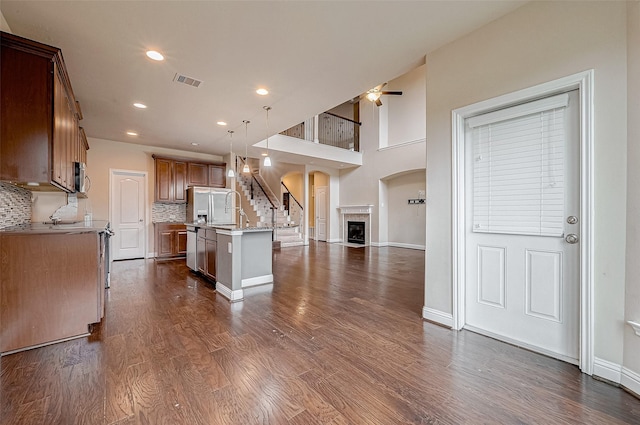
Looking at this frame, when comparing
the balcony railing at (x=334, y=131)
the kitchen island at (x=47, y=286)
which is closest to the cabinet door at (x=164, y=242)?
the kitchen island at (x=47, y=286)

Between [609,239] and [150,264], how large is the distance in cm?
714

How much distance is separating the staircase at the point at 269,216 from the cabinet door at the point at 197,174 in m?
1.38

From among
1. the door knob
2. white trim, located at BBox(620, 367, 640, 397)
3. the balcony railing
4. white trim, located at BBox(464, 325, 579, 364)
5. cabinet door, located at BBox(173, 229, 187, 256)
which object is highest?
the balcony railing

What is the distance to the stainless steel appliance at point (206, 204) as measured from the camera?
6625 mm

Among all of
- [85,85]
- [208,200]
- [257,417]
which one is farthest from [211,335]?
[208,200]

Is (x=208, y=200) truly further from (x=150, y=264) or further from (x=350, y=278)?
(x=350, y=278)

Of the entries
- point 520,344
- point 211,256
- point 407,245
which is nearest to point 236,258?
point 211,256

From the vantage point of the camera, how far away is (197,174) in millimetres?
7160

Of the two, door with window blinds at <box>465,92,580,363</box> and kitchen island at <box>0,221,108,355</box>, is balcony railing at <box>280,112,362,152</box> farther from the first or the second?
kitchen island at <box>0,221,108,355</box>

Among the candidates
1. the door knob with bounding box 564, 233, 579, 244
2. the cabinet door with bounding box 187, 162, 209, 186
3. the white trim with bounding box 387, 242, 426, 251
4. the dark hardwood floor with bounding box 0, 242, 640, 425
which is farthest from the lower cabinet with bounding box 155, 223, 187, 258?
the door knob with bounding box 564, 233, 579, 244

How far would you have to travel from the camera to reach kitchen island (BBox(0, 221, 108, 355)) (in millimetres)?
2250

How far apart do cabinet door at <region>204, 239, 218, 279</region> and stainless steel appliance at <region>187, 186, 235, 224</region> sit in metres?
2.22

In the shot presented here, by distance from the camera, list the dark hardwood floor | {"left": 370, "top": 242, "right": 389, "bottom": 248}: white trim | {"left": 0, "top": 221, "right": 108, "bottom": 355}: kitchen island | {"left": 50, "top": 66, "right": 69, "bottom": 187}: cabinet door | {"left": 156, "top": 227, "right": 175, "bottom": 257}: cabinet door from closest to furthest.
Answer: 1. the dark hardwood floor
2. {"left": 0, "top": 221, "right": 108, "bottom": 355}: kitchen island
3. {"left": 50, "top": 66, "right": 69, "bottom": 187}: cabinet door
4. {"left": 156, "top": 227, "right": 175, "bottom": 257}: cabinet door
5. {"left": 370, "top": 242, "right": 389, "bottom": 248}: white trim

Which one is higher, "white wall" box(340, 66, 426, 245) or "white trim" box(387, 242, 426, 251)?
"white wall" box(340, 66, 426, 245)
